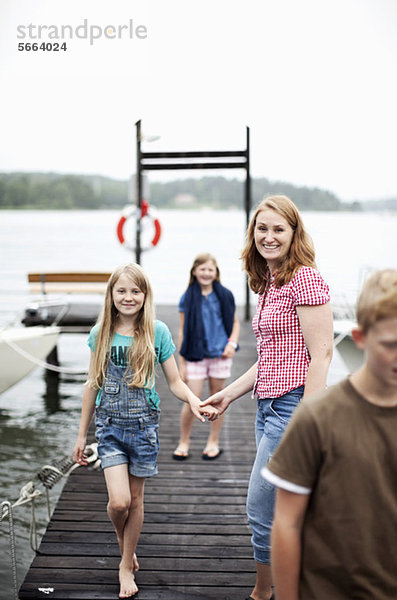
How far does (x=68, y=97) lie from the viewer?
6637mm

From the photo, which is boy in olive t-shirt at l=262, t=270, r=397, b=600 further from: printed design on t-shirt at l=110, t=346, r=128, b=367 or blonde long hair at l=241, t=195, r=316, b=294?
printed design on t-shirt at l=110, t=346, r=128, b=367

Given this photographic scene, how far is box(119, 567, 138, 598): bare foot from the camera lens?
2.78 m

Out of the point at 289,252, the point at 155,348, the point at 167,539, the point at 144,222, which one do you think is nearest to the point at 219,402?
the point at 155,348

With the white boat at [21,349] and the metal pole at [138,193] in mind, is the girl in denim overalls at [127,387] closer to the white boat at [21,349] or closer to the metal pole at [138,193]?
the white boat at [21,349]

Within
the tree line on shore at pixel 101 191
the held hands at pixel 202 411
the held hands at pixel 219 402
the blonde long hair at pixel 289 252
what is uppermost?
the tree line on shore at pixel 101 191

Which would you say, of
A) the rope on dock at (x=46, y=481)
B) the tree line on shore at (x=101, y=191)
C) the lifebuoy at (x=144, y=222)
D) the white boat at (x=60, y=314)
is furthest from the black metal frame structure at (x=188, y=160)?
the tree line on shore at (x=101, y=191)

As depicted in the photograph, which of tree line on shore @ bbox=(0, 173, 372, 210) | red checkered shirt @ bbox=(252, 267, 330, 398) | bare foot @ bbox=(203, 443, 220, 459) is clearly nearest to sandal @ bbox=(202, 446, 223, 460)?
bare foot @ bbox=(203, 443, 220, 459)

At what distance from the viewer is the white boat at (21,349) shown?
25.8 feet

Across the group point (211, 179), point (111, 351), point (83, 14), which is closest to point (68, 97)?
point (83, 14)

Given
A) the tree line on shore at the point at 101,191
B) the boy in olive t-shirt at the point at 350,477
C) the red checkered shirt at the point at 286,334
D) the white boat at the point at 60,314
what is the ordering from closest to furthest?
1. the boy in olive t-shirt at the point at 350,477
2. the red checkered shirt at the point at 286,334
3. the white boat at the point at 60,314
4. the tree line on shore at the point at 101,191

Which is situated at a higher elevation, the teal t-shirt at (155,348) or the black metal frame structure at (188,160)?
the black metal frame structure at (188,160)

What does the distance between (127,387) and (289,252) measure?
34.0 inches

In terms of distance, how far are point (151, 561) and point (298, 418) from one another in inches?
84.8

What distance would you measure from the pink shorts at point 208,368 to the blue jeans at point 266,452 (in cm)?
199
